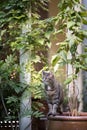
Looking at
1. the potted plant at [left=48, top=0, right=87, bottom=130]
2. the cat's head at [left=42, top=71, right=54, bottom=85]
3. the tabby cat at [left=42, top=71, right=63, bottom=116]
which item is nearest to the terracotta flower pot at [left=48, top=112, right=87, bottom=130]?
the potted plant at [left=48, top=0, right=87, bottom=130]

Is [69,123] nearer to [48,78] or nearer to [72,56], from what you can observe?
[48,78]

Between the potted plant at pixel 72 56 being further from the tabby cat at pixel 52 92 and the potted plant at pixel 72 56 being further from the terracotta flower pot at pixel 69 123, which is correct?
the tabby cat at pixel 52 92

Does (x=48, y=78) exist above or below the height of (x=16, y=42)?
below

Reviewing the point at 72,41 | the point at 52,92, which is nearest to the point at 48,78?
the point at 52,92

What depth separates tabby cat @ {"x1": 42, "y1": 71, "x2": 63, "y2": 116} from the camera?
305 centimetres

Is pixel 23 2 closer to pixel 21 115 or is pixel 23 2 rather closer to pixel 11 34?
pixel 11 34

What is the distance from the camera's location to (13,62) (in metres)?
3.12

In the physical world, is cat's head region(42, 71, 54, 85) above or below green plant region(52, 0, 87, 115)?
below

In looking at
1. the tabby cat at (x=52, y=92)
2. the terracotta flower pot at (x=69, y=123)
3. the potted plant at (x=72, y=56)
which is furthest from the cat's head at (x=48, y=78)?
the terracotta flower pot at (x=69, y=123)

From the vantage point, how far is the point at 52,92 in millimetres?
3059

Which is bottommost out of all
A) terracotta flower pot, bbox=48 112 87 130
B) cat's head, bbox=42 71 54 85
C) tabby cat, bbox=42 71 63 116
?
terracotta flower pot, bbox=48 112 87 130

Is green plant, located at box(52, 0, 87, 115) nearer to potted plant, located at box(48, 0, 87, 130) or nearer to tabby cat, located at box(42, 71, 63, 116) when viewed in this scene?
potted plant, located at box(48, 0, 87, 130)

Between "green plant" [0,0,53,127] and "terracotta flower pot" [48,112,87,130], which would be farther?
"green plant" [0,0,53,127]

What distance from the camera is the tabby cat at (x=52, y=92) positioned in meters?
3.05
